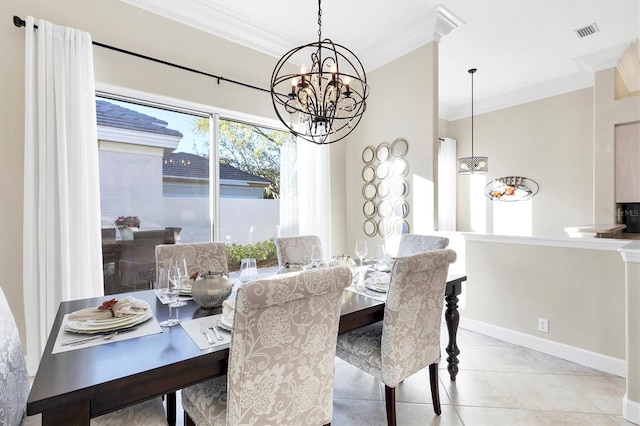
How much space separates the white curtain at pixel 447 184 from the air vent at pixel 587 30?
2.51 metres

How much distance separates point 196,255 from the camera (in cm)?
219

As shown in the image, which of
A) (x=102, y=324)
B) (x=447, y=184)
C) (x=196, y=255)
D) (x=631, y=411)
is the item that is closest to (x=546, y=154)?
(x=447, y=184)

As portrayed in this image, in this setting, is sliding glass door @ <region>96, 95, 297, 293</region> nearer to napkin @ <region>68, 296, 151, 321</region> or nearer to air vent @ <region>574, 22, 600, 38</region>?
napkin @ <region>68, 296, 151, 321</region>

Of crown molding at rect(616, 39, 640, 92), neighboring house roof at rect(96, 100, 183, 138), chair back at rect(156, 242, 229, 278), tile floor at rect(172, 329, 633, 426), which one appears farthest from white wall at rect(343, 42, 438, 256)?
crown molding at rect(616, 39, 640, 92)

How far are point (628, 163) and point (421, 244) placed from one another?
345 cm

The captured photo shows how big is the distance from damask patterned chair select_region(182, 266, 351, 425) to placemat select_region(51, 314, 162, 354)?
14.3 inches

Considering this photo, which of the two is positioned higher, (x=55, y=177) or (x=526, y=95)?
(x=526, y=95)

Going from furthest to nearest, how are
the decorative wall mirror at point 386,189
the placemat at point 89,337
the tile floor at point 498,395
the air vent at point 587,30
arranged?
the decorative wall mirror at point 386,189
the air vent at point 587,30
the tile floor at point 498,395
the placemat at point 89,337

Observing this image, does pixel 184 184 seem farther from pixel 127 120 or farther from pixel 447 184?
pixel 447 184

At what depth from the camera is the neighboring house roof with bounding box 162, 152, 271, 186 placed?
2893mm

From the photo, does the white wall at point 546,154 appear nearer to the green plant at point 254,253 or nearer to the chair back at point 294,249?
the green plant at point 254,253

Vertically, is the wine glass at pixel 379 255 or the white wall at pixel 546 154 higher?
the white wall at pixel 546 154

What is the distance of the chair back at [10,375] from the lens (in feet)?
3.26

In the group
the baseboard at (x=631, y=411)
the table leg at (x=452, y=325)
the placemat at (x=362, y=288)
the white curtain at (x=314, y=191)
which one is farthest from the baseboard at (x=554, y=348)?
the white curtain at (x=314, y=191)
